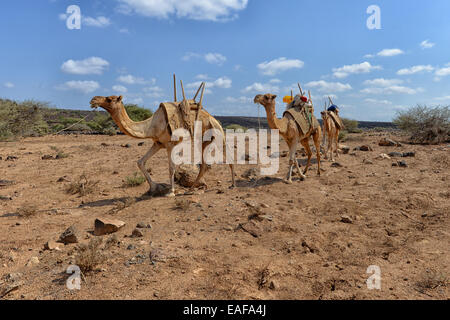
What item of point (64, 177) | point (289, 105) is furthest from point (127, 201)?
point (289, 105)

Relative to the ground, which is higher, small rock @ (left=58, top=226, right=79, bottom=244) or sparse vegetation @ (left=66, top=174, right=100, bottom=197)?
sparse vegetation @ (left=66, top=174, right=100, bottom=197)

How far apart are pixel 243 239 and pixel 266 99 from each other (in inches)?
163

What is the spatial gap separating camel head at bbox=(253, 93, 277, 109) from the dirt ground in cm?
217

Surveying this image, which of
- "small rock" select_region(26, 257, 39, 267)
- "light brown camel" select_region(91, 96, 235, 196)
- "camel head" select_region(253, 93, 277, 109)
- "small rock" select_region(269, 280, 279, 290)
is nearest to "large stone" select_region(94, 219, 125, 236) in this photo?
"small rock" select_region(26, 257, 39, 267)

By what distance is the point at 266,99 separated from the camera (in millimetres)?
7273

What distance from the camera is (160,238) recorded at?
169 inches

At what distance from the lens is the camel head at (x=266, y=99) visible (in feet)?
23.8

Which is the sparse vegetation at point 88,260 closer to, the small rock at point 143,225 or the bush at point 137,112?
the small rock at point 143,225

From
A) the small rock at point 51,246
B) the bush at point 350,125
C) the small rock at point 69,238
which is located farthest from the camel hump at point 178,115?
the bush at point 350,125

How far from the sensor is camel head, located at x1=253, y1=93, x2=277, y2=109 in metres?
7.25

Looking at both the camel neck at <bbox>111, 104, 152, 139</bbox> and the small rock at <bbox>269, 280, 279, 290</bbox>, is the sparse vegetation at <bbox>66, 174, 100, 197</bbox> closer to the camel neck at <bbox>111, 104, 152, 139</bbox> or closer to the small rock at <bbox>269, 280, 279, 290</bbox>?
the camel neck at <bbox>111, 104, 152, 139</bbox>

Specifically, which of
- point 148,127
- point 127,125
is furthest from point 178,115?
point 127,125

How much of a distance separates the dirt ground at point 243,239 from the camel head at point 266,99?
7.12 ft

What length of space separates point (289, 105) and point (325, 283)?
6.65 metres
